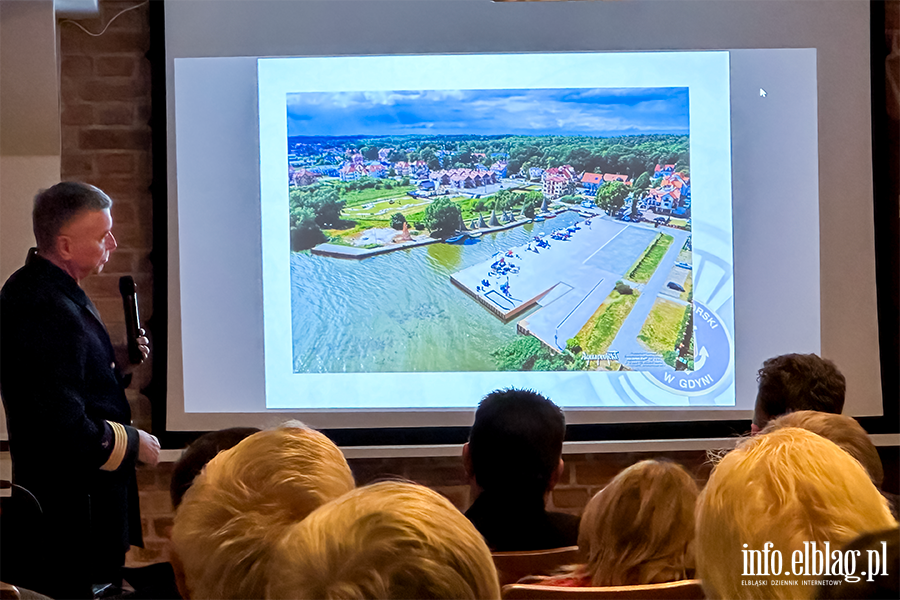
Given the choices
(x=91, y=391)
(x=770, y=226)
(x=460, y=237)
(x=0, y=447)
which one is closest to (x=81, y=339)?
(x=91, y=391)

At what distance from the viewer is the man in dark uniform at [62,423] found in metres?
2.12

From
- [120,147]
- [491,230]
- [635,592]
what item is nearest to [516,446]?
[635,592]

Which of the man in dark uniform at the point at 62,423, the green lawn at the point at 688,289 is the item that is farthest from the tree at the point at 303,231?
the green lawn at the point at 688,289

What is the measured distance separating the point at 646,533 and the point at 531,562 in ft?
0.93

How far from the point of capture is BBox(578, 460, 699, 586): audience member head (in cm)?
126

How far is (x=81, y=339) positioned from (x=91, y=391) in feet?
0.57

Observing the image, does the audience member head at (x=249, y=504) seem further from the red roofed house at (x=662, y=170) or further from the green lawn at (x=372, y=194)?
the red roofed house at (x=662, y=170)

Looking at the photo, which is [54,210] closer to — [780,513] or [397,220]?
[397,220]

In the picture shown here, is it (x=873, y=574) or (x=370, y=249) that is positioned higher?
(x=370, y=249)

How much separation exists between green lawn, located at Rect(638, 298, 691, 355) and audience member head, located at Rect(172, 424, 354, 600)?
2362 mm

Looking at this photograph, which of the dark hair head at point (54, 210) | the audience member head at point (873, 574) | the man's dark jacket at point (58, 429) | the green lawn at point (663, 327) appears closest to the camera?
the audience member head at point (873, 574)

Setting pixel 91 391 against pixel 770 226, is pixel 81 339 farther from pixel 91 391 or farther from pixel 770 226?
pixel 770 226

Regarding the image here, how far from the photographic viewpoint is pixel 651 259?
3.27 meters

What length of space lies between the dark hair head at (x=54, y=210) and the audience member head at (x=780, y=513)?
206 centimetres
